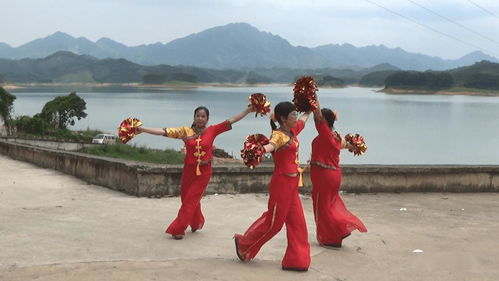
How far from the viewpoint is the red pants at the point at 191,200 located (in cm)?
611

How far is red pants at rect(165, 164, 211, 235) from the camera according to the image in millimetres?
6105

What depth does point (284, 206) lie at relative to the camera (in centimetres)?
518

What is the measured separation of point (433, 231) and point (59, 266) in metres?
4.55

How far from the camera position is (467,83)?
157m

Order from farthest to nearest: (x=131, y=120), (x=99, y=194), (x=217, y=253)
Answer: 1. (x=99, y=194)
2. (x=131, y=120)
3. (x=217, y=253)

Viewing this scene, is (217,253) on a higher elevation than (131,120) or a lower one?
lower

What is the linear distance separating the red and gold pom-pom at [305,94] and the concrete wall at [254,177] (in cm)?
381

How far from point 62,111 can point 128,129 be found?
6373cm

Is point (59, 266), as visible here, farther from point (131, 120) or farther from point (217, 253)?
point (131, 120)

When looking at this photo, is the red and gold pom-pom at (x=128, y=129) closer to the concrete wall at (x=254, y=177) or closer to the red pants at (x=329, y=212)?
the red pants at (x=329, y=212)

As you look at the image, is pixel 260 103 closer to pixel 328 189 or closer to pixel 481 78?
pixel 328 189

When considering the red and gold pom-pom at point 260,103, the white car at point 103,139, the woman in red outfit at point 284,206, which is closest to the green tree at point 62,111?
the white car at point 103,139

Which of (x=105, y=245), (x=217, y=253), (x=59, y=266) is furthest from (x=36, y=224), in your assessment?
(x=217, y=253)

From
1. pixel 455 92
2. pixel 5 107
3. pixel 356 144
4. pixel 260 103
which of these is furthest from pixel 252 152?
pixel 455 92
